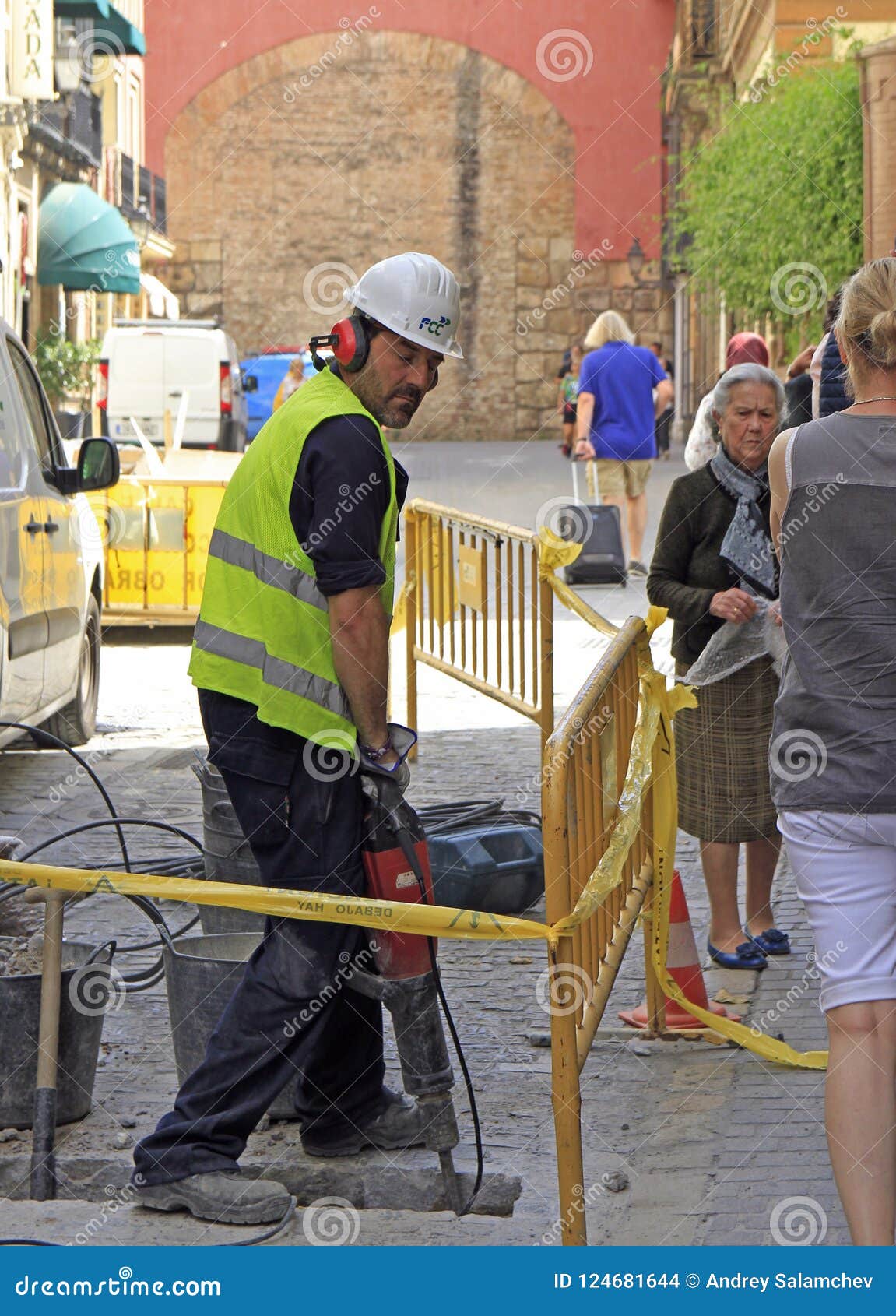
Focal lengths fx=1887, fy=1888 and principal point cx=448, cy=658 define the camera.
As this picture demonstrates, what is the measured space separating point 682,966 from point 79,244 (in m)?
28.3

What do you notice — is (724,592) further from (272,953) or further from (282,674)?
(272,953)

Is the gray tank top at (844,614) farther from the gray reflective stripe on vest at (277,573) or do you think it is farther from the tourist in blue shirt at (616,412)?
the tourist in blue shirt at (616,412)

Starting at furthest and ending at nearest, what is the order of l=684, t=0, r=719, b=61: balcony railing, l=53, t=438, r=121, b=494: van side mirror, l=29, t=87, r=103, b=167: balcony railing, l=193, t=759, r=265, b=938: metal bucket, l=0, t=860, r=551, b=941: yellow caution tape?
l=684, t=0, r=719, b=61: balcony railing → l=29, t=87, r=103, b=167: balcony railing → l=53, t=438, r=121, b=494: van side mirror → l=193, t=759, r=265, b=938: metal bucket → l=0, t=860, r=551, b=941: yellow caution tape

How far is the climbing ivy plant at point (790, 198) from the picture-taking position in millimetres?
15484

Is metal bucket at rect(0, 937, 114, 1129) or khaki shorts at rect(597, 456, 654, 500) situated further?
khaki shorts at rect(597, 456, 654, 500)

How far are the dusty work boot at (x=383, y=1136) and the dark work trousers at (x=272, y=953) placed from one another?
14.8 inches

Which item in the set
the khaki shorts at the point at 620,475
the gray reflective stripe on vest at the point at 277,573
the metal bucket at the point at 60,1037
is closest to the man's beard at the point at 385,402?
the gray reflective stripe on vest at the point at 277,573

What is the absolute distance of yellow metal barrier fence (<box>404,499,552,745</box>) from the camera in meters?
7.76

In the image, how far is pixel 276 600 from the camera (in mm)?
3764

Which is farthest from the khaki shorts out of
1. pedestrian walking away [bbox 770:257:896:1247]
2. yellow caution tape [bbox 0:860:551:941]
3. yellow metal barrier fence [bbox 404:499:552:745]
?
pedestrian walking away [bbox 770:257:896:1247]

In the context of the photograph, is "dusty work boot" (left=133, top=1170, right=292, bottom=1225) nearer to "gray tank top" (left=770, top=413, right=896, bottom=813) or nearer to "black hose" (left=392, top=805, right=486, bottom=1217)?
"black hose" (left=392, top=805, right=486, bottom=1217)

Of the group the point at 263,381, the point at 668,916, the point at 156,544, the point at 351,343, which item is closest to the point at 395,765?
the point at 351,343

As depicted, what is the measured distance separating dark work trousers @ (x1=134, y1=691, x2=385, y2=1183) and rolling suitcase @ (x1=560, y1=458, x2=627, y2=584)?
33.6ft
